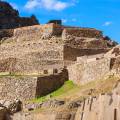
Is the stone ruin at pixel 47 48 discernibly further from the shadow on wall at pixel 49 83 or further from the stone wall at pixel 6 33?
the stone wall at pixel 6 33

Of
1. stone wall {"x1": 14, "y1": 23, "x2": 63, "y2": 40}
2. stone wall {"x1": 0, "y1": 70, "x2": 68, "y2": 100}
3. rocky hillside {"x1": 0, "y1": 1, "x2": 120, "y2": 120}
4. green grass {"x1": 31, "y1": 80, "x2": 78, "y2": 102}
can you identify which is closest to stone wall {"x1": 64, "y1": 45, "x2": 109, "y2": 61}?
rocky hillside {"x1": 0, "y1": 1, "x2": 120, "y2": 120}

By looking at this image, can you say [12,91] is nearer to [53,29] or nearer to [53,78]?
[53,78]

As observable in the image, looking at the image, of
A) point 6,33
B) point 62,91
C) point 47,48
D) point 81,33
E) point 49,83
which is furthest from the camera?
point 6,33

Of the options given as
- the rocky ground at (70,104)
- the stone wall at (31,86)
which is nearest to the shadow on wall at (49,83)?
the stone wall at (31,86)

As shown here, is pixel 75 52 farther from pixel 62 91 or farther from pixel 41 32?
pixel 62 91

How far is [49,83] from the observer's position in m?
60.8

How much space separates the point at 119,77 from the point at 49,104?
520cm

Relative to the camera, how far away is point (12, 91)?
61.6m

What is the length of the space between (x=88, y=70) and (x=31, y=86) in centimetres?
494

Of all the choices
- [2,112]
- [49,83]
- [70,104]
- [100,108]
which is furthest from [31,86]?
[100,108]

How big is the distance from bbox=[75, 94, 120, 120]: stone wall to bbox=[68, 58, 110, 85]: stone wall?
7.25m

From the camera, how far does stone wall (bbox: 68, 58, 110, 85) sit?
56.0m

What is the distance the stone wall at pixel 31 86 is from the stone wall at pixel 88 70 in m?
1.14

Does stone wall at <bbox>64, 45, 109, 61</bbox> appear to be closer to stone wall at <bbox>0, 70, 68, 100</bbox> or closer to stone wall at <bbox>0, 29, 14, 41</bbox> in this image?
stone wall at <bbox>0, 70, 68, 100</bbox>
